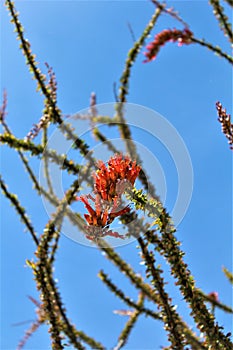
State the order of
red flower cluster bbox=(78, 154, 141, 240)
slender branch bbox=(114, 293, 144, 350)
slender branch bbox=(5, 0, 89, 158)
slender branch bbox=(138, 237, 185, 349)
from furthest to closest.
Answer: slender branch bbox=(114, 293, 144, 350)
slender branch bbox=(5, 0, 89, 158)
slender branch bbox=(138, 237, 185, 349)
red flower cluster bbox=(78, 154, 141, 240)

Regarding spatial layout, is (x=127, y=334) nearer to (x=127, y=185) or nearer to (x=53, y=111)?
(x=53, y=111)

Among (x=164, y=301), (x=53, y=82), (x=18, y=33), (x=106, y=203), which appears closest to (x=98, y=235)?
(x=106, y=203)

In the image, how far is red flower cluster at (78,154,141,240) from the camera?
2029 mm

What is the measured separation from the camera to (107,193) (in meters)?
2.04

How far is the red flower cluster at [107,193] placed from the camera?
2.03 metres

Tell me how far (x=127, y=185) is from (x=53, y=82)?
3.28m

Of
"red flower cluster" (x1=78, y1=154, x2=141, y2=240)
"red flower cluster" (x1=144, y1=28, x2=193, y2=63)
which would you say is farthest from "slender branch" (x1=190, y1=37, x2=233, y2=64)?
"red flower cluster" (x1=78, y1=154, x2=141, y2=240)

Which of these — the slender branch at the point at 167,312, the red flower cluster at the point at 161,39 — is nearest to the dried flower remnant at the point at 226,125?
the slender branch at the point at 167,312

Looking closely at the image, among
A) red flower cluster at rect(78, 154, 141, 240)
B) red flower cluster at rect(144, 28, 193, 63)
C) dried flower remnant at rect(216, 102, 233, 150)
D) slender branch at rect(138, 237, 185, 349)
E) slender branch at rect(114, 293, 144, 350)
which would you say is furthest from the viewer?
slender branch at rect(114, 293, 144, 350)

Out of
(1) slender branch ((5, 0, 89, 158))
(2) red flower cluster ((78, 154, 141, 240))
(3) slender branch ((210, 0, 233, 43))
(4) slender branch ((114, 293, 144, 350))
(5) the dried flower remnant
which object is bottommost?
(2) red flower cluster ((78, 154, 141, 240))

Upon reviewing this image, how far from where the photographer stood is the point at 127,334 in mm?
5977

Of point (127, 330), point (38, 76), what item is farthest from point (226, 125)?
point (127, 330)

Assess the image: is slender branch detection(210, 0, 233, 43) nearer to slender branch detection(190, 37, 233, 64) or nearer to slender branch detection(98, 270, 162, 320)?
slender branch detection(190, 37, 233, 64)

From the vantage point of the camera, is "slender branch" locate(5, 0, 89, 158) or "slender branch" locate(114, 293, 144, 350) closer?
"slender branch" locate(5, 0, 89, 158)
